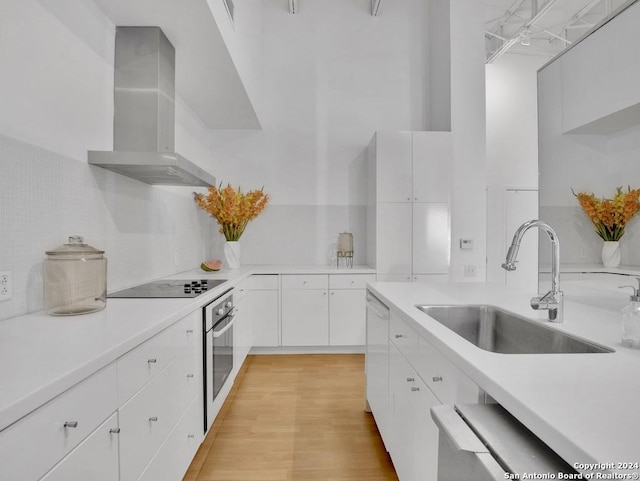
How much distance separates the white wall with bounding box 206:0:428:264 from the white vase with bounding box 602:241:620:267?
2.81 metres

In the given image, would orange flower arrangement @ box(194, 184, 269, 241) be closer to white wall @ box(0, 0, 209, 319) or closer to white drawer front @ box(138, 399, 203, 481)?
white wall @ box(0, 0, 209, 319)

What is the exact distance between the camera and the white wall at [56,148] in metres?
1.36

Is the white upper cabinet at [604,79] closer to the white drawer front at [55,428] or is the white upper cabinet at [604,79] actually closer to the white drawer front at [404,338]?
the white drawer front at [404,338]

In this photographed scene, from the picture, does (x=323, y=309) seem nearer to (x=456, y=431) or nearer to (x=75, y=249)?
(x=75, y=249)

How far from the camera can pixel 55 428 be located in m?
0.77

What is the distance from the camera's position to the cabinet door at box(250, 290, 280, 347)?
3.47 metres

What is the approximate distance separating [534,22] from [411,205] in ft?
7.24

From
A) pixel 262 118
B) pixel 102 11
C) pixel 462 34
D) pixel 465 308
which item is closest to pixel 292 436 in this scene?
pixel 465 308

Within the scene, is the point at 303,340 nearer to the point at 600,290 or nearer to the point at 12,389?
the point at 600,290

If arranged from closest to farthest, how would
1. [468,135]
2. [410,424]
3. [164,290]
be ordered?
[410,424], [164,290], [468,135]

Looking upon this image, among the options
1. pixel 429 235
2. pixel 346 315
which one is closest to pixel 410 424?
pixel 346 315

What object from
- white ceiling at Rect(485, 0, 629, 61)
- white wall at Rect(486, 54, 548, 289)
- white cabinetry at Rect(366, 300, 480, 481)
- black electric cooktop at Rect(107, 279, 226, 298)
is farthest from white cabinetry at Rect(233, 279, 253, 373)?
white ceiling at Rect(485, 0, 629, 61)

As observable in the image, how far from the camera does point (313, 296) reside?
137 inches

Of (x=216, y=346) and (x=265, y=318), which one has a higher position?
(x=216, y=346)
